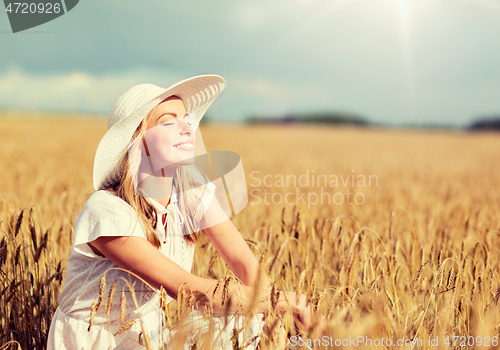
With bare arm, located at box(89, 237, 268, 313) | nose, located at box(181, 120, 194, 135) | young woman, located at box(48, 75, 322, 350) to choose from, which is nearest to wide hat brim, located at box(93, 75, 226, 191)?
young woman, located at box(48, 75, 322, 350)

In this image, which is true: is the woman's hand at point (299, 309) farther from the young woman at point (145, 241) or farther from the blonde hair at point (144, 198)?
the blonde hair at point (144, 198)

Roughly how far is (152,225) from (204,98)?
0.55 metres

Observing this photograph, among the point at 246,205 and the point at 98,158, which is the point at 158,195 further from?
the point at 246,205

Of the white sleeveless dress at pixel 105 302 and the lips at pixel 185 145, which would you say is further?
the lips at pixel 185 145

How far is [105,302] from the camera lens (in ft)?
3.63

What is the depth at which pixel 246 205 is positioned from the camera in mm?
3332

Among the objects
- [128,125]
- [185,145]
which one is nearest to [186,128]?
[185,145]

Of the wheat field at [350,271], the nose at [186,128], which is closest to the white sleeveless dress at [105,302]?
the wheat field at [350,271]

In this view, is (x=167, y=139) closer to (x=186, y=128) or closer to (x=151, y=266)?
(x=186, y=128)

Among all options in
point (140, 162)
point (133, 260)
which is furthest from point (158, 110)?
point (133, 260)

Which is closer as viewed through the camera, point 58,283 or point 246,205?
point 58,283

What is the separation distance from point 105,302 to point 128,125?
21.4 inches

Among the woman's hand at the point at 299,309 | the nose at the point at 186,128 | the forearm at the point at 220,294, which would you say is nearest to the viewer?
the forearm at the point at 220,294

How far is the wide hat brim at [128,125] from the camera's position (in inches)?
46.6
